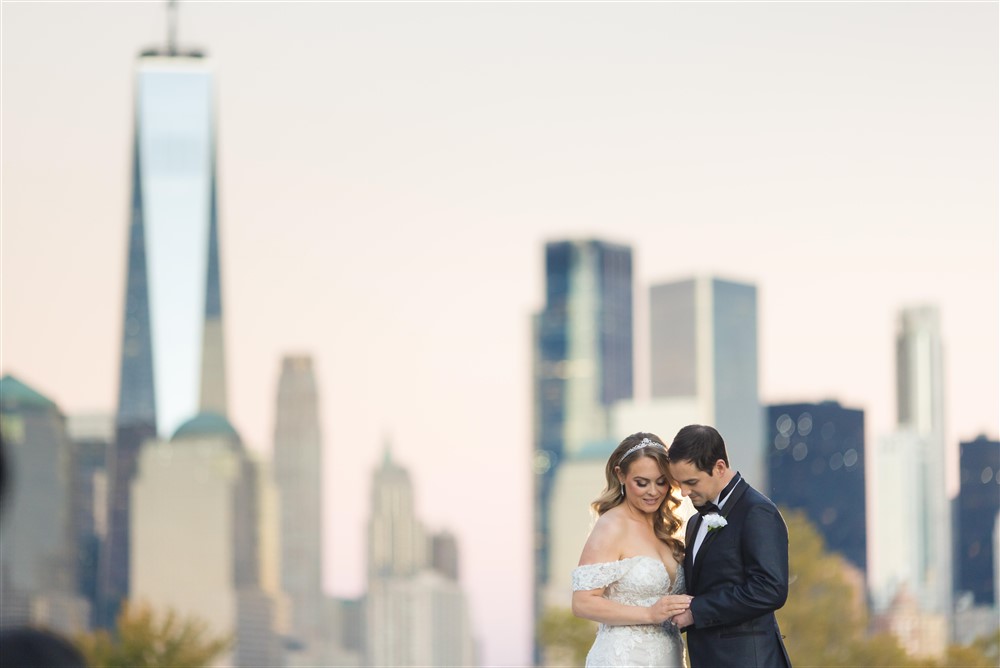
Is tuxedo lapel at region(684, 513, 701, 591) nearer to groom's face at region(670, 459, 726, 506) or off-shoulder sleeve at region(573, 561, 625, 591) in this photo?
groom's face at region(670, 459, 726, 506)

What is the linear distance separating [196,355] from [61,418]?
14.7 meters

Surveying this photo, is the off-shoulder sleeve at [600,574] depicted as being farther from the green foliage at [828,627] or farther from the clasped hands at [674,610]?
the green foliage at [828,627]

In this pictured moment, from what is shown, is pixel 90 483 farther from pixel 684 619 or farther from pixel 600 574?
pixel 684 619

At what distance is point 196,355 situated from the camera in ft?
538

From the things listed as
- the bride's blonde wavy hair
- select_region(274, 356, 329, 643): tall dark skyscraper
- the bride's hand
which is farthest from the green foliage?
select_region(274, 356, 329, 643): tall dark skyscraper

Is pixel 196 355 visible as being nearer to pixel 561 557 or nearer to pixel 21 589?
pixel 21 589

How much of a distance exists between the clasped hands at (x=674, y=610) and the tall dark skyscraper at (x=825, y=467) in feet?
Answer: 530

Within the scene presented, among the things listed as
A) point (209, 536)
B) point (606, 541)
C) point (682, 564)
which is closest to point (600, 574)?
point (606, 541)

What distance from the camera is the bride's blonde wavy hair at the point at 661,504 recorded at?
639 centimetres

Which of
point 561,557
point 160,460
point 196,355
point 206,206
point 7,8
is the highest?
point 7,8

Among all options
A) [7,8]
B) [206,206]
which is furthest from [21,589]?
[7,8]

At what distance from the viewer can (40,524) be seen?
156m

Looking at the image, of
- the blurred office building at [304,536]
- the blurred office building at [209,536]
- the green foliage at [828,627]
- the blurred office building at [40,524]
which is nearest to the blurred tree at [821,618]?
the green foliage at [828,627]

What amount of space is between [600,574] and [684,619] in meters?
0.51
